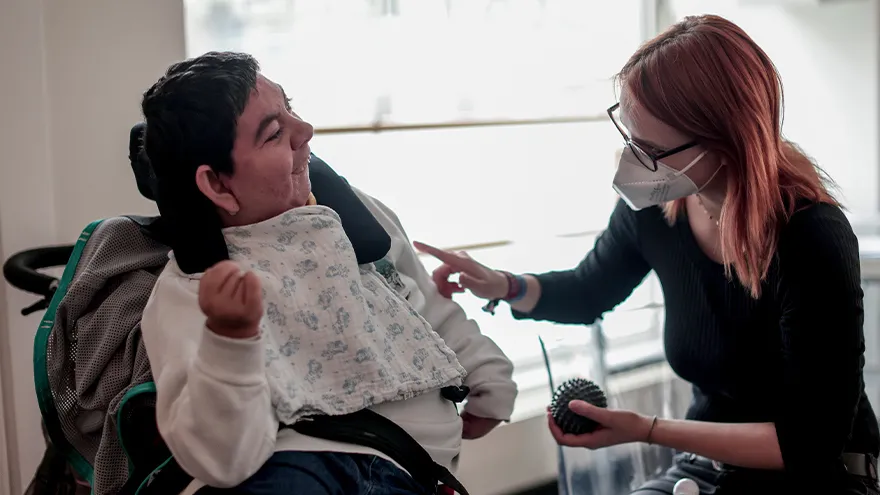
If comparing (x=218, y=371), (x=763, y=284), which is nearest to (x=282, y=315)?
(x=218, y=371)

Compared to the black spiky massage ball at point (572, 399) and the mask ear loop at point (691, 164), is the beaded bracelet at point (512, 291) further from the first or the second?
the mask ear loop at point (691, 164)

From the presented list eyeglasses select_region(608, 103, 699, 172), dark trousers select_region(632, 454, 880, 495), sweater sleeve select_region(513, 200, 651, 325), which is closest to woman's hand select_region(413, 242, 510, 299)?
sweater sleeve select_region(513, 200, 651, 325)

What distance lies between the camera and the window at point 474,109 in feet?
6.15

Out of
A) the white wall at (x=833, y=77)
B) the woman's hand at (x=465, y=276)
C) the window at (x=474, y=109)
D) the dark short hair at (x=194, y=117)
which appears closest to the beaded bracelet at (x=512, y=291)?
the woman's hand at (x=465, y=276)

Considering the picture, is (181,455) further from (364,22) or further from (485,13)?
(485,13)

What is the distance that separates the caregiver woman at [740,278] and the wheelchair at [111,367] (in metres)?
0.51

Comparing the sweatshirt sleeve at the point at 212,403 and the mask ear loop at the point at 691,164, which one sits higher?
the mask ear loop at the point at 691,164

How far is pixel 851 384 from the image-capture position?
1.38m

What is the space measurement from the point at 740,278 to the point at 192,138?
91cm

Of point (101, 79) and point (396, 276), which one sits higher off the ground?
point (101, 79)

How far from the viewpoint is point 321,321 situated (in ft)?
3.81

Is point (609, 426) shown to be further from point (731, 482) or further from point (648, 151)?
point (648, 151)

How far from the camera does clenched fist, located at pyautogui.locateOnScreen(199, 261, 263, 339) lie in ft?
2.95

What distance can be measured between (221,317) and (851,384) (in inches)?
39.6
